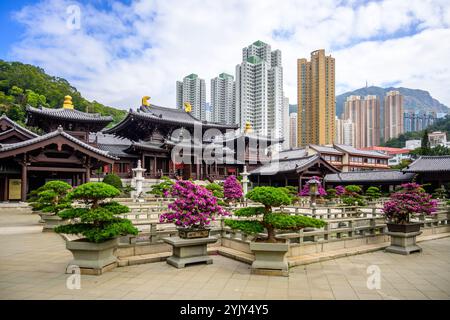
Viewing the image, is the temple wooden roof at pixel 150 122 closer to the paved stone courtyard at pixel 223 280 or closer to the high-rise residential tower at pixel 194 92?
the paved stone courtyard at pixel 223 280

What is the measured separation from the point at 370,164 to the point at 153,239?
6216 cm

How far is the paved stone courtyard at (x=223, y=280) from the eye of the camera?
6055 mm

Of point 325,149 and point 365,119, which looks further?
point 365,119

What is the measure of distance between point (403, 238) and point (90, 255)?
10142mm

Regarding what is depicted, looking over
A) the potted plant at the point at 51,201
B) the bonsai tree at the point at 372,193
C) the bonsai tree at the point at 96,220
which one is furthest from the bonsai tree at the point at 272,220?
the bonsai tree at the point at 372,193

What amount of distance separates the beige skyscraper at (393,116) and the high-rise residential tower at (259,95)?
74.3 metres

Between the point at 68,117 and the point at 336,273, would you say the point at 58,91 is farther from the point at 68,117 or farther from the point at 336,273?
the point at 336,273

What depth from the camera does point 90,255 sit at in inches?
289

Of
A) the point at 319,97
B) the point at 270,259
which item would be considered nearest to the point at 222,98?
the point at 319,97

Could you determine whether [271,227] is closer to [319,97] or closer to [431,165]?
[431,165]

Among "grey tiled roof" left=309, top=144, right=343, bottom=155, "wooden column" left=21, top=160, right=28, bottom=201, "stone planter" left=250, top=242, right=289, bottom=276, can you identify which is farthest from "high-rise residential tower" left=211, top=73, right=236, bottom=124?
"stone planter" left=250, top=242, right=289, bottom=276

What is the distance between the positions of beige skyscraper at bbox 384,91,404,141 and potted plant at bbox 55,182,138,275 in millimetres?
148273

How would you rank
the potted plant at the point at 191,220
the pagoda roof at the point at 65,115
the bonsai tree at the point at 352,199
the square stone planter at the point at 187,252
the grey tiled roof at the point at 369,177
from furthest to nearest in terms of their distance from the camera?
the grey tiled roof at the point at 369,177 → the pagoda roof at the point at 65,115 → the bonsai tree at the point at 352,199 → the potted plant at the point at 191,220 → the square stone planter at the point at 187,252
